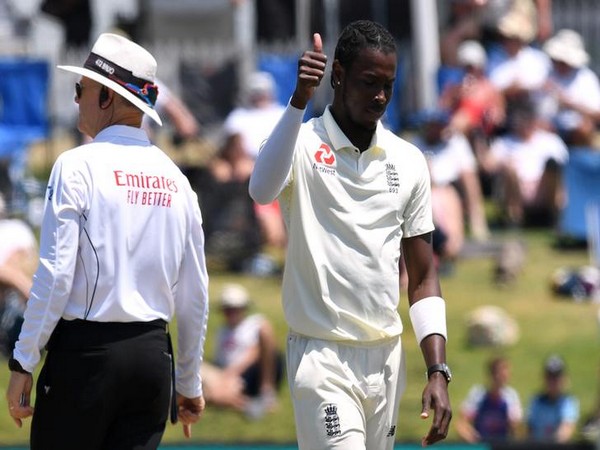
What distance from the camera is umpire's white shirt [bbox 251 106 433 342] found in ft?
17.2

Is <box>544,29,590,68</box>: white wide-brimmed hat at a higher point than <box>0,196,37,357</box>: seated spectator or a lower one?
higher

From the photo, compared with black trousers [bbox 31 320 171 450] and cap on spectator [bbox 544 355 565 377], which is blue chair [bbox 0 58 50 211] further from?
black trousers [bbox 31 320 171 450]

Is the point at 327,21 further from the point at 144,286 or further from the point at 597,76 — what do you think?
the point at 144,286

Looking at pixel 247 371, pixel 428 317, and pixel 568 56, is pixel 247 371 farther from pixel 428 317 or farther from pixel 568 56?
pixel 428 317

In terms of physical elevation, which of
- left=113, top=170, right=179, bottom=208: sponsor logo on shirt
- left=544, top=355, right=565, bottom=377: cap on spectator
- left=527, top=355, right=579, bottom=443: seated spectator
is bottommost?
left=527, top=355, right=579, bottom=443: seated spectator

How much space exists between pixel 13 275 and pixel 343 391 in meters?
6.20

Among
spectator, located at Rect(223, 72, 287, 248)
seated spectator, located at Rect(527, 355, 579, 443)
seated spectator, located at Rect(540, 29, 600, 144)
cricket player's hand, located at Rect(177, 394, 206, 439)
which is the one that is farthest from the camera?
seated spectator, located at Rect(540, 29, 600, 144)

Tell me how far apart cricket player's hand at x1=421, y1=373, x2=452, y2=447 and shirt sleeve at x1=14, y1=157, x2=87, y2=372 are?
131 centimetres

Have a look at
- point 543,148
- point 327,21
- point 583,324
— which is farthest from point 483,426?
point 327,21

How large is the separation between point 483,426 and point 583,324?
1.71 m

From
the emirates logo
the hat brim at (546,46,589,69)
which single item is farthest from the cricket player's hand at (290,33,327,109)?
the hat brim at (546,46,589,69)

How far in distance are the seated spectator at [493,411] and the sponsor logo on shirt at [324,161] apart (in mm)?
5962

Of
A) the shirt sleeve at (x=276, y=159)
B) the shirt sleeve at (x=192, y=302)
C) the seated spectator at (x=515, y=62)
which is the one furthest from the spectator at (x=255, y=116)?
the shirt sleeve at (x=276, y=159)

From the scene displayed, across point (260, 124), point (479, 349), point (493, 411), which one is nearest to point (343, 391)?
point (493, 411)
